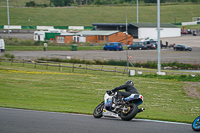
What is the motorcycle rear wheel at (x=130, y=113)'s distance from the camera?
9961 millimetres

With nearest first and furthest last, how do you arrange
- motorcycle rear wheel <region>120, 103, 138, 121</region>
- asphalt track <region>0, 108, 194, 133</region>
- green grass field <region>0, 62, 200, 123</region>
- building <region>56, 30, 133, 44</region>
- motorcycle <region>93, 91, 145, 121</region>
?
1. asphalt track <region>0, 108, 194, 133</region>
2. motorcycle rear wheel <region>120, 103, 138, 121</region>
3. motorcycle <region>93, 91, 145, 121</region>
4. green grass field <region>0, 62, 200, 123</region>
5. building <region>56, 30, 133, 44</region>

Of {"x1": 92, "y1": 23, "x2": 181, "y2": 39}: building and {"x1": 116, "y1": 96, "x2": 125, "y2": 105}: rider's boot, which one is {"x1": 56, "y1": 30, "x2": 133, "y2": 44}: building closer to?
{"x1": 92, "y1": 23, "x2": 181, "y2": 39}: building

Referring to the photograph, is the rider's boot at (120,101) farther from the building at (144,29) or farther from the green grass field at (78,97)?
the building at (144,29)

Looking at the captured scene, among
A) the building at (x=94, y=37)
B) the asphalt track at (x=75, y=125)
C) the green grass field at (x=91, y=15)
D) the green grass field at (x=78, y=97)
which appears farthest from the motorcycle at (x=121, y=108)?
the green grass field at (x=91, y=15)

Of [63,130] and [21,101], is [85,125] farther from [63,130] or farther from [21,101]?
[21,101]

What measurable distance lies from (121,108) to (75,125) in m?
1.90

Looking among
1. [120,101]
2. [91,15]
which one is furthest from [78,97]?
[91,15]

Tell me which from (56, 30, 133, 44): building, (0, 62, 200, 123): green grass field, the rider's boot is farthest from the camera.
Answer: (56, 30, 133, 44): building

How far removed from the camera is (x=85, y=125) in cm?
942

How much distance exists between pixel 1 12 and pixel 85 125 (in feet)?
362

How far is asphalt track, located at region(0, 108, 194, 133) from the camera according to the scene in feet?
28.5

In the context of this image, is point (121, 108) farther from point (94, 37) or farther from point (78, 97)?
point (94, 37)

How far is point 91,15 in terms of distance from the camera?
120062mm

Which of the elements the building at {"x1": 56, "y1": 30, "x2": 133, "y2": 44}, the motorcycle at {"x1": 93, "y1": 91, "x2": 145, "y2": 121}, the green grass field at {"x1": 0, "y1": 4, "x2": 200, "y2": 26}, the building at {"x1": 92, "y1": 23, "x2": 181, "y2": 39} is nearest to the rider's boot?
the motorcycle at {"x1": 93, "y1": 91, "x2": 145, "y2": 121}
